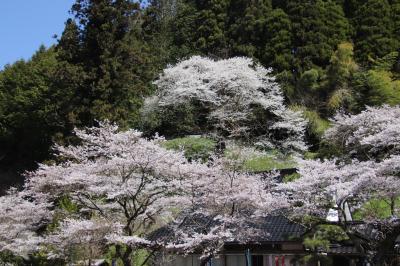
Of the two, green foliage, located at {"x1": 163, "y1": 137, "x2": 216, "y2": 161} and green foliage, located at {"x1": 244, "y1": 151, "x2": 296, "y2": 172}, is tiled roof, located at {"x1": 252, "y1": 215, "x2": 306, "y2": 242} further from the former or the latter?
green foliage, located at {"x1": 163, "y1": 137, "x2": 216, "y2": 161}

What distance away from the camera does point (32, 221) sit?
1369 centimetres

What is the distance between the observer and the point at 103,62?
2006cm

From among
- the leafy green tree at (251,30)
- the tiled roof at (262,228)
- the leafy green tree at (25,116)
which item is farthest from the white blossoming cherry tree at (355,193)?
the leafy green tree at (25,116)

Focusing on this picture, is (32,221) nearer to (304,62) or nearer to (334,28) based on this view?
(304,62)

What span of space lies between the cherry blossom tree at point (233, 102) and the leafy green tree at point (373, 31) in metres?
4.78

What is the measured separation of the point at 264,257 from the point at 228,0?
62.4 feet

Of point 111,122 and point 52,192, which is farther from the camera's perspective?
point 111,122

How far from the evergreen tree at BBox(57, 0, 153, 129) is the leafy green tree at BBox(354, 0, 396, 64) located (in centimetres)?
1066

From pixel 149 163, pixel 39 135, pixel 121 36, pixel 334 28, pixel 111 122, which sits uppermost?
pixel 334 28

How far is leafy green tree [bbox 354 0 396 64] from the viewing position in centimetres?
2373

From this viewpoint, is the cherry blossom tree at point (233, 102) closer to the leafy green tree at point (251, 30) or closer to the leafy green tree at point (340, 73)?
the leafy green tree at point (251, 30)

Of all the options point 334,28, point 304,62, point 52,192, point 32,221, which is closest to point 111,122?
point 32,221

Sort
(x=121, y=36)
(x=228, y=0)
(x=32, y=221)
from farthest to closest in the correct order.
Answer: (x=228, y=0) < (x=121, y=36) < (x=32, y=221)

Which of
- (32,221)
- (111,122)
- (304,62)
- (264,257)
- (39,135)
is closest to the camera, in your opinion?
(264,257)
